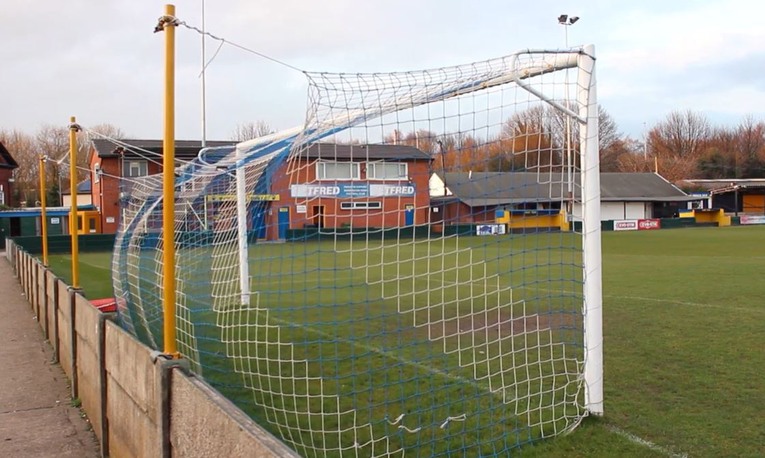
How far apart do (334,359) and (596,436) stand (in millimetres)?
3395

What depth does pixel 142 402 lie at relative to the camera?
3.90 meters

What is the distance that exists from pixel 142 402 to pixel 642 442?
323 cm

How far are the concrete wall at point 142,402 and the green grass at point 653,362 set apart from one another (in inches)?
48.5

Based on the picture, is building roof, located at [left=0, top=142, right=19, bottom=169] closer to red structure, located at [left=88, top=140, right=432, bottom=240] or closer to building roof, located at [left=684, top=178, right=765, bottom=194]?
red structure, located at [left=88, top=140, right=432, bottom=240]

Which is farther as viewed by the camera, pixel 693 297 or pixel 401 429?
pixel 693 297

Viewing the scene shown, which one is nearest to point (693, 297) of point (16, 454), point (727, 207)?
point (16, 454)

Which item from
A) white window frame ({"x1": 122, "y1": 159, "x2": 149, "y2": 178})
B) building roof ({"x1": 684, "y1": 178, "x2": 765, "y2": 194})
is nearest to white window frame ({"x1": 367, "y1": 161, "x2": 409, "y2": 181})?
white window frame ({"x1": 122, "y1": 159, "x2": 149, "y2": 178})

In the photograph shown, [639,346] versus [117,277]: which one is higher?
[117,277]

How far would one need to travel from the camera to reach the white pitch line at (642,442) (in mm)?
4371

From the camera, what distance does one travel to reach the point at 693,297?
12.0 meters

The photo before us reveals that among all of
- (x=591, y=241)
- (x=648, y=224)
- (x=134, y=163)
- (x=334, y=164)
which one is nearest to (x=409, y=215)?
(x=334, y=164)

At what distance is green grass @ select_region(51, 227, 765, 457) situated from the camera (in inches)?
185

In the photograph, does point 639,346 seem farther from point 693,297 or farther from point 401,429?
point 693,297

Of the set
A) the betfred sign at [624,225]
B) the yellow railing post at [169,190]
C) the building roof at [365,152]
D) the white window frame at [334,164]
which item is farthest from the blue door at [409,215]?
the betfred sign at [624,225]
